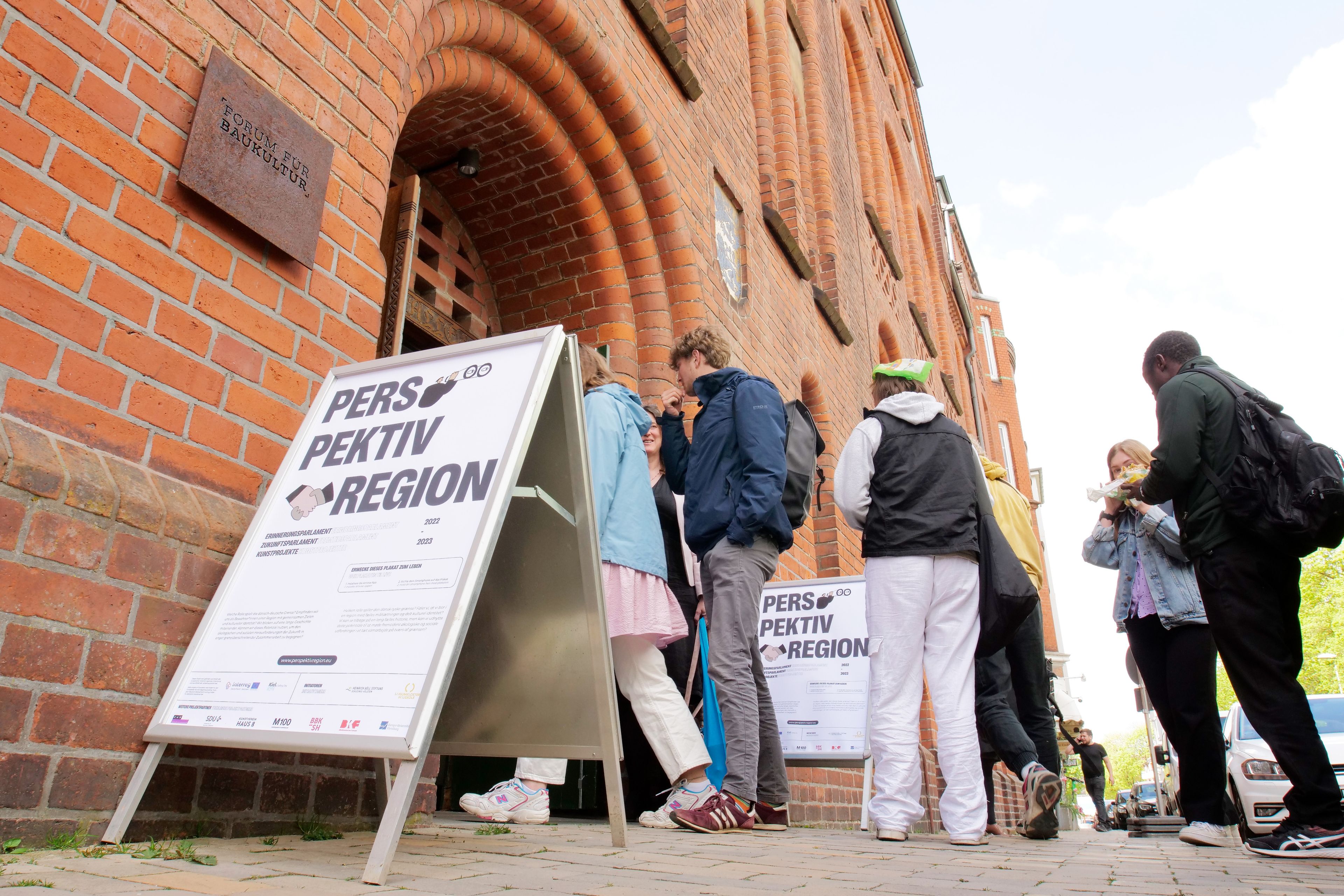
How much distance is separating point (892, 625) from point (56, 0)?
9.38 feet

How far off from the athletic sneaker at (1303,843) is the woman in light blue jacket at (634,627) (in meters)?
1.65

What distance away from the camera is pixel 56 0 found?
2.03 meters

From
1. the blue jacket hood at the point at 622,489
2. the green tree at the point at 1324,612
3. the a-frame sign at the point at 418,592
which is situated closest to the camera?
the a-frame sign at the point at 418,592

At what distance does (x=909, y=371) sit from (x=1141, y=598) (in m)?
1.24

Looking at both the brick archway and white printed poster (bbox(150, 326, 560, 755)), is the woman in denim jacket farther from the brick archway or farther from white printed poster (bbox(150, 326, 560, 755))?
the brick archway

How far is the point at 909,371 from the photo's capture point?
3.62 m

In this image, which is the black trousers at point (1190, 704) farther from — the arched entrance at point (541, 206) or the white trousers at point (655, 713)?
the arched entrance at point (541, 206)

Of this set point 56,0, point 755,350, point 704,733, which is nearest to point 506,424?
point 56,0

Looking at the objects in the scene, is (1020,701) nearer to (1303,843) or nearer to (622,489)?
(1303,843)

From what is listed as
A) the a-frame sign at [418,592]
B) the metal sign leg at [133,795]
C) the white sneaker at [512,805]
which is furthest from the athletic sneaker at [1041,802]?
the metal sign leg at [133,795]

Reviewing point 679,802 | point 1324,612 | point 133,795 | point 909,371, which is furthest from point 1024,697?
point 1324,612

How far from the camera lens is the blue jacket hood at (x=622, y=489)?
315 cm

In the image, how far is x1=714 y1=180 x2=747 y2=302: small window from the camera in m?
6.18

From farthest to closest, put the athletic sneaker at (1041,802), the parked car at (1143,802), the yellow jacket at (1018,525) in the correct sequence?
the parked car at (1143,802) → the yellow jacket at (1018,525) → the athletic sneaker at (1041,802)
